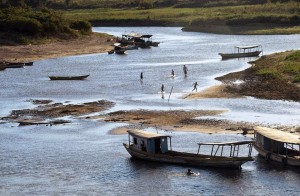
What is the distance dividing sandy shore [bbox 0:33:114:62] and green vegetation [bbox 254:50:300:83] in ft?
115

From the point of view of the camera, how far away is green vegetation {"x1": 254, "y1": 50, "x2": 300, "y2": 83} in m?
83.3

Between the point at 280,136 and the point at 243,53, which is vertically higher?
the point at 280,136

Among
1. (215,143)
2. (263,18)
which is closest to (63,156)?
(215,143)

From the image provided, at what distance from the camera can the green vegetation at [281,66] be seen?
83.3 metres

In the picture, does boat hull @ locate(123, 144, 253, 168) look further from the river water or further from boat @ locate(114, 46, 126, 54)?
boat @ locate(114, 46, 126, 54)

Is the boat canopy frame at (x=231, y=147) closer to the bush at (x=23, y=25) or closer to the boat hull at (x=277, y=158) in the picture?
the boat hull at (x=277, y=158)

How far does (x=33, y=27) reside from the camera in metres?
132

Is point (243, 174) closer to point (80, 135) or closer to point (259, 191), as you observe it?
point (259, 191)

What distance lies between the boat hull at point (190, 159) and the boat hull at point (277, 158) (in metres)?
2.31

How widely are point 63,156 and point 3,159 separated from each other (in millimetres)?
4240

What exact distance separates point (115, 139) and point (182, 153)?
852cm

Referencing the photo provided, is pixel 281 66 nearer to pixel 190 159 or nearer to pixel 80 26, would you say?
pixel 190 159

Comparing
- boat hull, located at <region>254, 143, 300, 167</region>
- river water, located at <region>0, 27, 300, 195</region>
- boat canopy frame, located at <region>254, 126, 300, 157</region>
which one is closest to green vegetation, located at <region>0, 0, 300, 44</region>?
river water, located at <region>0, 27, 300, 195</region>

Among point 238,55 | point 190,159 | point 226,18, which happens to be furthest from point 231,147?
point 226,18
